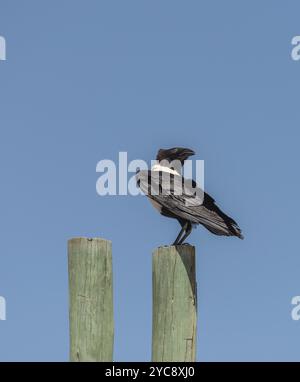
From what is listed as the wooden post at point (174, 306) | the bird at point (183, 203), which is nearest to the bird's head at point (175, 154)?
the bird at point (183, 203)

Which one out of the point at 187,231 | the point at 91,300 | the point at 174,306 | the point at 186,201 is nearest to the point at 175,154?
the point at 187,231

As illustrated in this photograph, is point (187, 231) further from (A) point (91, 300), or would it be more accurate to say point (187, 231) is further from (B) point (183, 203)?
(A) point (91, 300)

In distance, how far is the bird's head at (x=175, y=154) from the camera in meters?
10.9

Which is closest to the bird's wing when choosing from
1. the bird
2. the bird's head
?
the bird

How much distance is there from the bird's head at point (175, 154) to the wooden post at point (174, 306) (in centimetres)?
367

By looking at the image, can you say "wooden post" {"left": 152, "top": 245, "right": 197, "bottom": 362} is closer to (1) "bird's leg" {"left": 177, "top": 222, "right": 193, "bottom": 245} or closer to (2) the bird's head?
(1) "bird's leg" {"left": 177, "top": 222, "right": 193, "bottom": 245}

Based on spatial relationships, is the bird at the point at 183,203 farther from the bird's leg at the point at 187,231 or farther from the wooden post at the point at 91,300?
the wooden post at the point at 91,300

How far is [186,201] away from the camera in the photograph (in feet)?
30.7

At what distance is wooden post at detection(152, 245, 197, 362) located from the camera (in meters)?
7.00

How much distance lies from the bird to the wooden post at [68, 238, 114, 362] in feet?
6.89

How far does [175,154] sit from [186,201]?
66.2 inches
